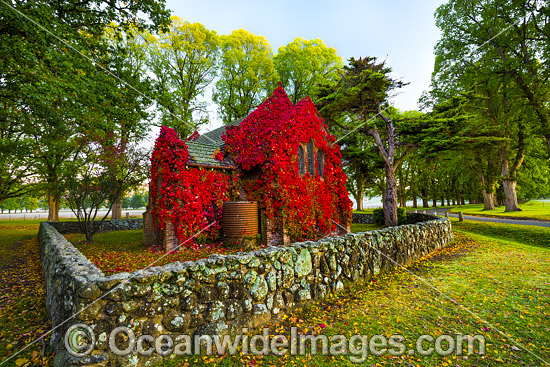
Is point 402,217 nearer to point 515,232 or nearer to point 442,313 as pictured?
point 515,232

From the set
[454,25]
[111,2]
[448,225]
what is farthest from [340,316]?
[454,25]

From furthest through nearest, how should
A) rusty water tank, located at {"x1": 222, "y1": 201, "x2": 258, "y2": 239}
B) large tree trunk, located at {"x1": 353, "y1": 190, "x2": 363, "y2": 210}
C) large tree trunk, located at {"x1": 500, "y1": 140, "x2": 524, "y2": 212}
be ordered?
1. large tree trunk, located at {"x1": 353, "y1": 190, "x2": 363, "y2": 210}
2. large tree trunk, located at {"x1": 500, "y1": 140, "x2": 524, "y2": 212}
3. rusty water tank, located at {"x1": 222, "y1": 201, "x2": 258, "y2": 239}

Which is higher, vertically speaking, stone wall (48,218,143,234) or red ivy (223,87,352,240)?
red ivy (223,87,352,240)

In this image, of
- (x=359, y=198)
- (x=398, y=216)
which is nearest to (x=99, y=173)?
(x=398, y=216)

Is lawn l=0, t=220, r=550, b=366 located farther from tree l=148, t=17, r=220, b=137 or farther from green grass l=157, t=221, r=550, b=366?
tree l=148, t=17, r=220, b=137

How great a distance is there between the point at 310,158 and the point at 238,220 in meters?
5.32

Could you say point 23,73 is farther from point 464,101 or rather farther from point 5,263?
point 464,101

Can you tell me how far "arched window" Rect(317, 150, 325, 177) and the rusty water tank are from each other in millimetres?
4918

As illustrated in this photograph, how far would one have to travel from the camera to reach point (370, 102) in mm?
17344

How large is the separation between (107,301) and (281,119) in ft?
32.2

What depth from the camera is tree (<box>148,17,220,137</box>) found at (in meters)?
23.6

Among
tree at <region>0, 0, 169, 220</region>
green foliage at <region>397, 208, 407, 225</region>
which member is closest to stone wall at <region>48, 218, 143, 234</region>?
tree at <region>0, 0, 169, 220</region>

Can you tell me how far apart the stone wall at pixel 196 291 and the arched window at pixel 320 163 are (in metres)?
7.25

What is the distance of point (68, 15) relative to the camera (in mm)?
10156
